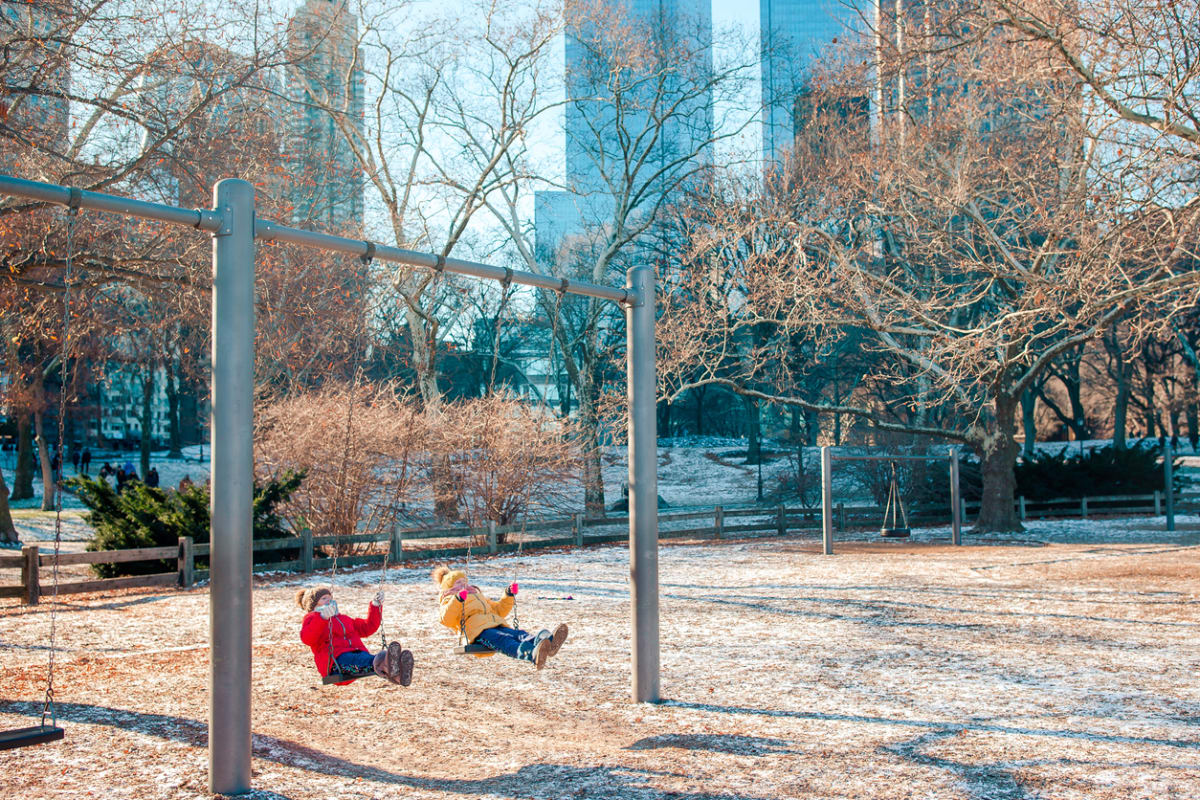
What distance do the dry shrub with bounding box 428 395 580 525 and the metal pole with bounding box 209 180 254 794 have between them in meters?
13.6

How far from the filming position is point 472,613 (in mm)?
6953

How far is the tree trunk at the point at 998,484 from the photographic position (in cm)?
2234

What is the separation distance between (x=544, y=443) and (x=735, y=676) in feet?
42.4

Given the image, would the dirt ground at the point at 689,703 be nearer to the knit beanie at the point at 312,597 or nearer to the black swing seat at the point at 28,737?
the black swing seat at the point at 28,737

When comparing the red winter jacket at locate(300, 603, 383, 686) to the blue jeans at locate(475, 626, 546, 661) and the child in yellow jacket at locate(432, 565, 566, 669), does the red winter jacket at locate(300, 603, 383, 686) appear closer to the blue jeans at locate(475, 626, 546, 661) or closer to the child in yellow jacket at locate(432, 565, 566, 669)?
the child in yellow jacket at locate(432, 565, 566, 669)

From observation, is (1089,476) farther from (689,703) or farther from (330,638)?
(330,638)

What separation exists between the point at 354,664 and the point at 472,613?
948mm

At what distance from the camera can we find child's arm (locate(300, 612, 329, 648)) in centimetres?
627

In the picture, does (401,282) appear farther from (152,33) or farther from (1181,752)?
(1181,752)

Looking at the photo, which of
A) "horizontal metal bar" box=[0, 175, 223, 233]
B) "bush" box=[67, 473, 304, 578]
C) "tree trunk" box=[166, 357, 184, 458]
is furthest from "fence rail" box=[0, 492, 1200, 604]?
"tree trunk" box=[166, 357, 184, 458]

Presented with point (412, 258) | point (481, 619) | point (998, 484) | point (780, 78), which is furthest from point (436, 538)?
point (780, 78)

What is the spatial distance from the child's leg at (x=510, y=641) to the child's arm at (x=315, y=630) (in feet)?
3.76

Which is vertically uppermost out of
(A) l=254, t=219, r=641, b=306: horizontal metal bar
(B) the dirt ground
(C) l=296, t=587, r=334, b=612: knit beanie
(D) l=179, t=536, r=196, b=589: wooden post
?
(A) l=254, t=219, r=641, b=306: horizontal metal bar

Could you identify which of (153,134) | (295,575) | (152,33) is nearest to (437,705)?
(295,575)
